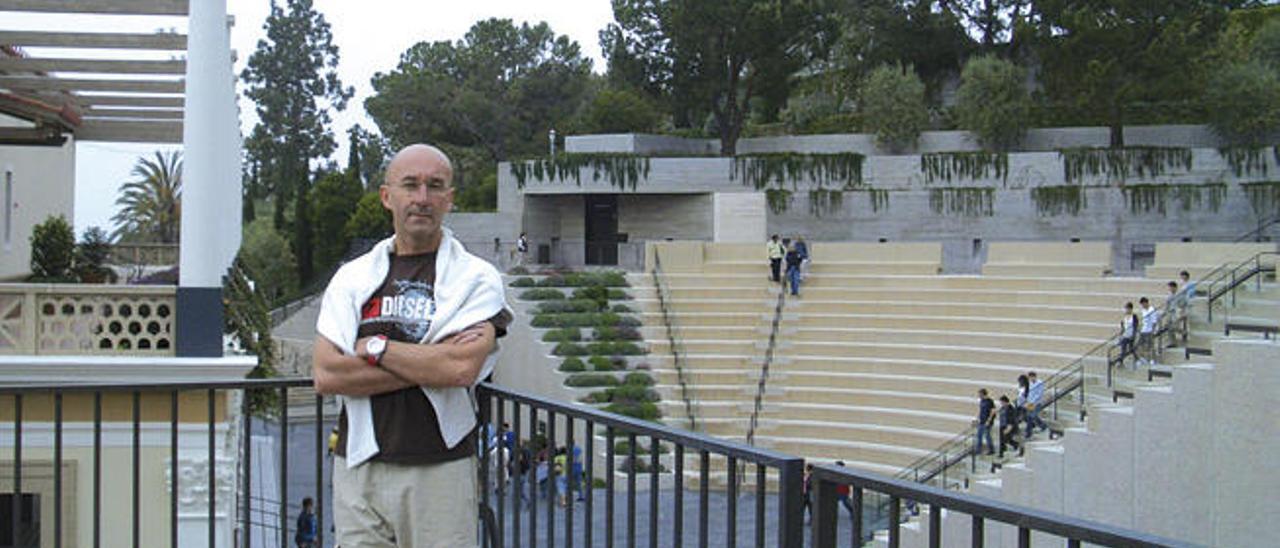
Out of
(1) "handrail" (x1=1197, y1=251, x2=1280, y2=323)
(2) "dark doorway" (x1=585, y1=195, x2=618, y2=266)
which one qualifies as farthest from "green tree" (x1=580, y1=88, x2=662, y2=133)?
(1) "handrail" (x1=1197, y1=251, x2=1280, y2=323)

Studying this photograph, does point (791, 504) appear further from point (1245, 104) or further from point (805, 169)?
point (1245, 104)

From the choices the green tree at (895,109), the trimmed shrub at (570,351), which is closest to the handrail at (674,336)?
the trimmed shrub at (570,351)

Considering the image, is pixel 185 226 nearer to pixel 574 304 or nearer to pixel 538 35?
pixel 574 304

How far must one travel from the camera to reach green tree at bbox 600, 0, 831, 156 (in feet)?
130

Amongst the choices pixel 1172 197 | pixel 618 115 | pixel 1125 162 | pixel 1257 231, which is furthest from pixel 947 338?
pixel 618 115

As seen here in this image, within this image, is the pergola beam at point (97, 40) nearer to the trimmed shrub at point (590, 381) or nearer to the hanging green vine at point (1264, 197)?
the trimmed shrub at point (590, 381)

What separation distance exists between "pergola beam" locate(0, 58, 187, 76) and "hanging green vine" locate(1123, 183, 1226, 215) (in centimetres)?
2430

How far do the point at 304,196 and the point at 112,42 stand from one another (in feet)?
112

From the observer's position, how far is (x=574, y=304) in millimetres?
26547

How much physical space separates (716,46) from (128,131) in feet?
74.8

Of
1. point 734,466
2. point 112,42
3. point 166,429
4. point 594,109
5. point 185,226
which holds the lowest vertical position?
point 166,429

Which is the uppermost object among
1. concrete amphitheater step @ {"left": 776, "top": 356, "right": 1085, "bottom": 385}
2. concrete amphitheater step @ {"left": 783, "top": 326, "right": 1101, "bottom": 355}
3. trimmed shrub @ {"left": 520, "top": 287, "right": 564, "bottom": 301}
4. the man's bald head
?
the man's bald head

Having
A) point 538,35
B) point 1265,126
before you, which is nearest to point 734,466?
point 1265,126

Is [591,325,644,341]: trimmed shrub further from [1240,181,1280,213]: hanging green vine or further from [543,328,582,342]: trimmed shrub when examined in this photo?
[1240,181,1280,213]: hanging green vine
